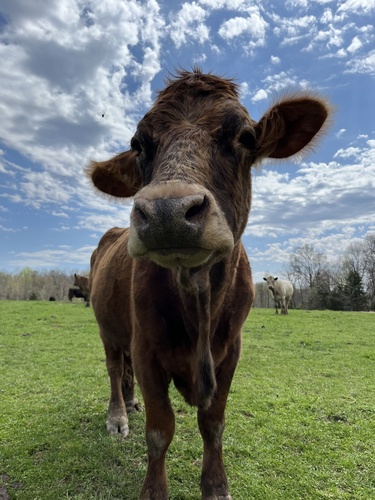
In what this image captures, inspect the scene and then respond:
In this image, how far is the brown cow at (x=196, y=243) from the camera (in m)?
2.17

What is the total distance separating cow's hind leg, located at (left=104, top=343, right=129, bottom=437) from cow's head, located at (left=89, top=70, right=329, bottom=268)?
8.70 feet

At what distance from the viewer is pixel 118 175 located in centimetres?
384

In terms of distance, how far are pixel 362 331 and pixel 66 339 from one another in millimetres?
11952

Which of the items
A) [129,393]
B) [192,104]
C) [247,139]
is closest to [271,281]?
[129,393]

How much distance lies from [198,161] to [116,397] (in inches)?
146

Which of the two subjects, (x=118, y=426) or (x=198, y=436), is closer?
(x=198, y=436)

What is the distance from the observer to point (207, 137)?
A: 2621 mm

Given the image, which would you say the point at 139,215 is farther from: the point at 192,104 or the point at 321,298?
the point at 321,298

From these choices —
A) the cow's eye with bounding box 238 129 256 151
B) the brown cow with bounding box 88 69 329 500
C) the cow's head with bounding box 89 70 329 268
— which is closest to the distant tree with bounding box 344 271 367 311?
the brown cow with bounding box 88 69 329 500

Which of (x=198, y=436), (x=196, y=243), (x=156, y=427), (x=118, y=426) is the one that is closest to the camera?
(x=196, y=243)

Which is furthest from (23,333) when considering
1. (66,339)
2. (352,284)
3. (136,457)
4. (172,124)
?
(352,284)

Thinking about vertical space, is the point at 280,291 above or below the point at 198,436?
above

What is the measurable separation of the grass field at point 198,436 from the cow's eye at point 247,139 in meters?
2.98

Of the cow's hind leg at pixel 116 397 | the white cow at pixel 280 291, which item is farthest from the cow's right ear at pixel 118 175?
the white cow at pixel 280 291
